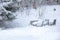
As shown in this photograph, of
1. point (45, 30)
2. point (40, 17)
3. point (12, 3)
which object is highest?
point (12, 3)

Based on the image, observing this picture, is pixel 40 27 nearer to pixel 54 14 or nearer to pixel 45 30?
pixel 45 30

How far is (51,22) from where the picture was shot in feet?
5.37

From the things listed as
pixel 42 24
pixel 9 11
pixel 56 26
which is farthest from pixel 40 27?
pixel 9 11

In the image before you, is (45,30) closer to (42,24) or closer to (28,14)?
(42,24)

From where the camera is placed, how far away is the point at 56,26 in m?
1.63

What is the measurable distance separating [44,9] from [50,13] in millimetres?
69

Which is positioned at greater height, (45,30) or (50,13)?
(50,13)

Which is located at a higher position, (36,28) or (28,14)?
(28,14)

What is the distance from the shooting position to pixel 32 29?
161 cm

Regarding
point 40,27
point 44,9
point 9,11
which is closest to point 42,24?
point 40,27

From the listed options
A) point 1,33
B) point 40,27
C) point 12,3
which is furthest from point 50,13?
point 1,33

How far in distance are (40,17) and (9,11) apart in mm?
Answer: 294

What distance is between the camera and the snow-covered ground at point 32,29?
5.25ft

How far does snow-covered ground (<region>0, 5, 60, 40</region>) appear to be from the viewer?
5.25ft
